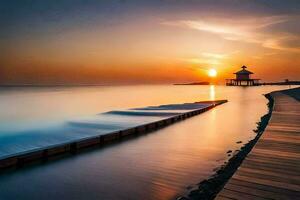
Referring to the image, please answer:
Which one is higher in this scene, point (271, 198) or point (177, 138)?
point (271, 198)

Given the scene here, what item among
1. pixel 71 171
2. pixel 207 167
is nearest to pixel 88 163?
pixel 71 171

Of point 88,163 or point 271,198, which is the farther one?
point 88,163

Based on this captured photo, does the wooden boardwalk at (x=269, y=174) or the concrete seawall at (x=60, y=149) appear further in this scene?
the concrete seawall at (x=60, y=149)

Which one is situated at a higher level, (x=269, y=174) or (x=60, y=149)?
(x=269, y=174)

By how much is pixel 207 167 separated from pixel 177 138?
6.85m

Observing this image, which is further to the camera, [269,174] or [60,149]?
[60,149]

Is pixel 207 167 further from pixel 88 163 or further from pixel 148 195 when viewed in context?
pixel 88 163

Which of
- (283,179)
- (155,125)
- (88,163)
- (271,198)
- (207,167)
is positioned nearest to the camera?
(271,198)

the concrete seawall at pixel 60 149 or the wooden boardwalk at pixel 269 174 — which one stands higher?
the wooden boardwalk at pixel 269 174

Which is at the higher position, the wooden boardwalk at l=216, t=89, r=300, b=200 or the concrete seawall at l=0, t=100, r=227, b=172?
the wooden boardwalk at l=216, t=89, r=300, b=200

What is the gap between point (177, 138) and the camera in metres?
17.8

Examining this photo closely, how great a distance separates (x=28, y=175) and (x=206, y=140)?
10.9m

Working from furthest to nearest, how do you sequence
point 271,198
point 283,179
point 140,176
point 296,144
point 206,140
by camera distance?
point 206,140 → point 140,176 → point 296,144 → point 283,179 → point 271,198

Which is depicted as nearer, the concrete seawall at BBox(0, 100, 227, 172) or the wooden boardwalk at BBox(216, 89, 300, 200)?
the wooden boardwalk at BBox(216, 89, 300, 200)
